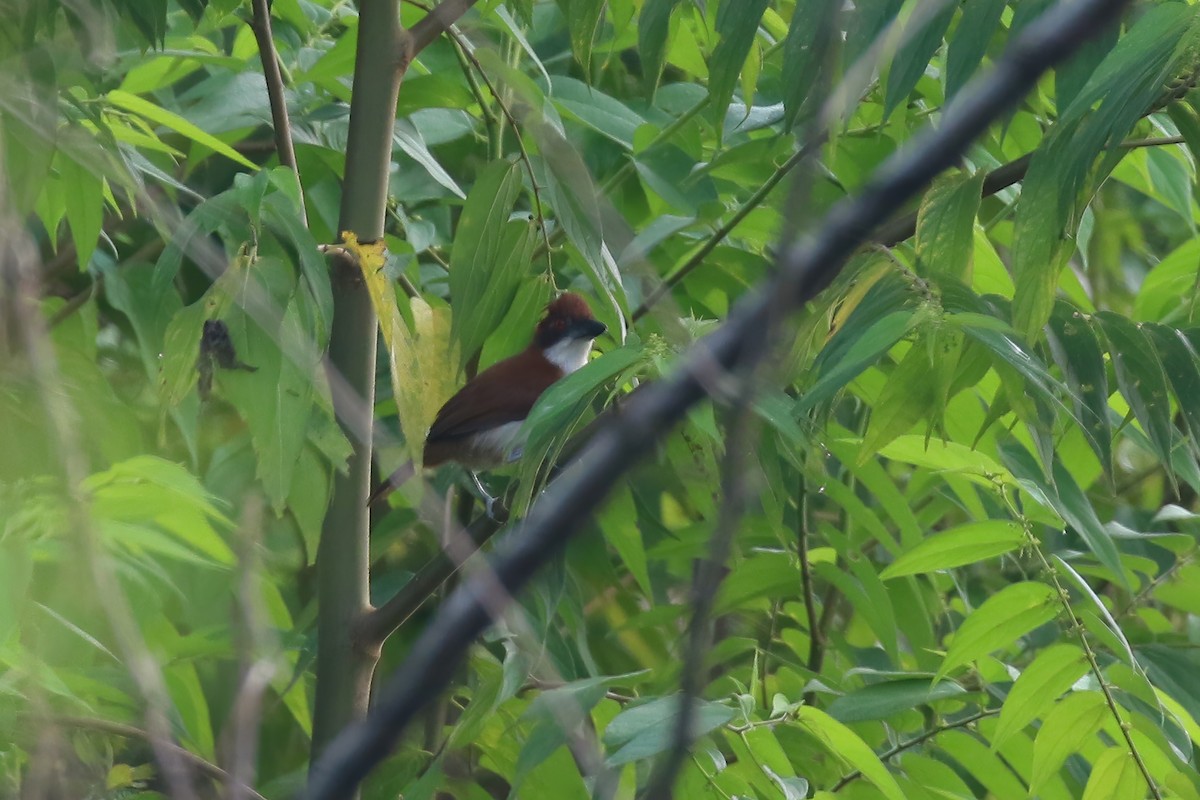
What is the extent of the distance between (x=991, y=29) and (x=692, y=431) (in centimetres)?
63

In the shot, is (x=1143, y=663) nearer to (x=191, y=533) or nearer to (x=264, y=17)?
(x=191, y=533)

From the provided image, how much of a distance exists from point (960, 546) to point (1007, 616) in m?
0.12

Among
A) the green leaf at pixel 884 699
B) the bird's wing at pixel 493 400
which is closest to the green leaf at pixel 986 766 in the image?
the green leaf at pixel 884 699

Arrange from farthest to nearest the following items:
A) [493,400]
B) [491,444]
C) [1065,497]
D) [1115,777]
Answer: [493,400] < [491,444] < [1065,497] < [1115,777]

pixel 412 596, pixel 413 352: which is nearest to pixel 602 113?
pixel 413 352

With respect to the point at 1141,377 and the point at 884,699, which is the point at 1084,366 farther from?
the point at 884,699

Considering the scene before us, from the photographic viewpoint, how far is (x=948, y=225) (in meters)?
1.68

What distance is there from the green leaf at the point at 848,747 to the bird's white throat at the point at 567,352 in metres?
2.51

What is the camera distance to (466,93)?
92.7 inches

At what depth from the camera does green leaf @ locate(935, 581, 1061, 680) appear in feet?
6.32

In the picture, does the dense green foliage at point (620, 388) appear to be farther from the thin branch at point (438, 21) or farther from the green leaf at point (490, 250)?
the thin branch at point (438, 21)

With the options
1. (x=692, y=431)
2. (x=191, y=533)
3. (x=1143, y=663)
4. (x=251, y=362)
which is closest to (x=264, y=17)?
(x=251, y=362)

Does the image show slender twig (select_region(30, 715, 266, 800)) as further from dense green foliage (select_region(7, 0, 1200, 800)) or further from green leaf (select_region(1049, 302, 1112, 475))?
green leaf (select_region(1049, 302, 1112, 475))

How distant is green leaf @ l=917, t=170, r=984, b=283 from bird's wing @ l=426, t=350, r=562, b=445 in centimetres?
223
